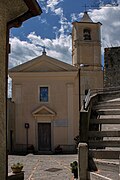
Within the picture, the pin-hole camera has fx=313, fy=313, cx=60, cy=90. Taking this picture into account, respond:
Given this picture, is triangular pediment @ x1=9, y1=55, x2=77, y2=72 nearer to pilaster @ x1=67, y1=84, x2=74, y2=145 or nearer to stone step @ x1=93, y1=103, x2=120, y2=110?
pilaster @ x1=67, y1=84, x2=74, y2=145

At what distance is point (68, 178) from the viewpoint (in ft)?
38.3

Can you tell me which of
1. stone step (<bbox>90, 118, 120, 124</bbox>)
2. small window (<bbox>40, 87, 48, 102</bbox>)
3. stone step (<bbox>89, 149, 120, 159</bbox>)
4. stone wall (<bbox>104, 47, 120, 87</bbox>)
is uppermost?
stone wall (<bbox>104, 47, 120, 87</bbox>)

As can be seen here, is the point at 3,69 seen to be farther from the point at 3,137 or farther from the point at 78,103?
the point at 78,103

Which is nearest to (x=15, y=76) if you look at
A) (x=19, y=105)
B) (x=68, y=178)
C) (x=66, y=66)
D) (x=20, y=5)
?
(x=19, y=105)

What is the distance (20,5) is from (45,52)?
2148 centimetres

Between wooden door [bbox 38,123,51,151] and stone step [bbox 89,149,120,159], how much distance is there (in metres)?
15.4

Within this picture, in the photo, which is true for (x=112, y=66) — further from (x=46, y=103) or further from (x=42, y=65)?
(x=46, y=103)

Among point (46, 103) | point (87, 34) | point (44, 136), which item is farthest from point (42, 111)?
point (87, 34)

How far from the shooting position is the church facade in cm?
2508

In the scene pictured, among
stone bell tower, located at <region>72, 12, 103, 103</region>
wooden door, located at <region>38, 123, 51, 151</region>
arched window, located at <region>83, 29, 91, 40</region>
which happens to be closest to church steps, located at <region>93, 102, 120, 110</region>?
wooden door, located at <region>38, 123, 51, 151</region>

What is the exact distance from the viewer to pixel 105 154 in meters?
9.78

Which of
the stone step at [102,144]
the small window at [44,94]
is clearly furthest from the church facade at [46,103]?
the stone step at [102,144]

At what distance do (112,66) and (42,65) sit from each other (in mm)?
5779

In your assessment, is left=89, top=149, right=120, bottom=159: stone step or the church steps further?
the church steps
